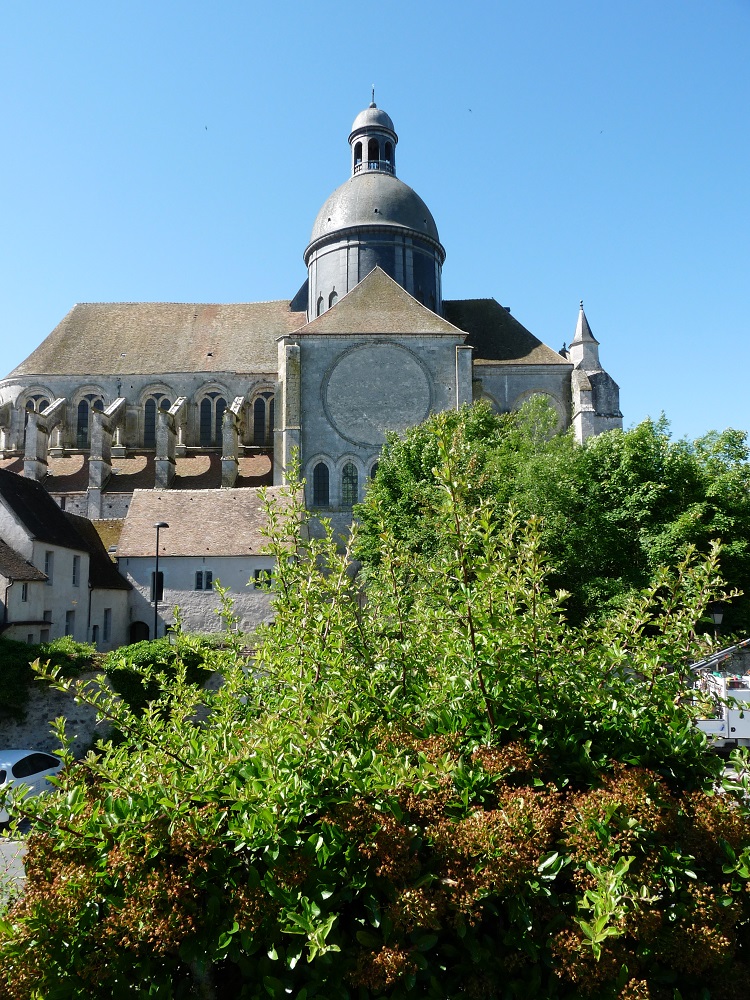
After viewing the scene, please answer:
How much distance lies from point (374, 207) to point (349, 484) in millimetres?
16387

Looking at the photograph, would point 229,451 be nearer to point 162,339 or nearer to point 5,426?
point 162,339

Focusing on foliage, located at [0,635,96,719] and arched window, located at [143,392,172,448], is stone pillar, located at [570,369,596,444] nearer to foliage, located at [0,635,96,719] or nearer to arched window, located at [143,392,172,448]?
arched window, located at [143,392,172,448]

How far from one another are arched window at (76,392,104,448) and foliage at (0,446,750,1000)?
39.0 metres

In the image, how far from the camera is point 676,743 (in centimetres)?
437

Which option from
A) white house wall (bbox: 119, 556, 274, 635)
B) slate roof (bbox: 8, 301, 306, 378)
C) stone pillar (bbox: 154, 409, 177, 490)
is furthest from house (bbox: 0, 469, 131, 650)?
slate roof (bbox: 8, 301, 306, 378)

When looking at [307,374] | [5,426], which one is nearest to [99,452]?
[5,426]

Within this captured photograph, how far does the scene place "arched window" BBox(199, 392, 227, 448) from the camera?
40750mm


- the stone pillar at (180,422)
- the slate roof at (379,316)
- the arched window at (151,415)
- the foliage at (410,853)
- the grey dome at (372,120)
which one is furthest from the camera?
the grey dome at (372,120)

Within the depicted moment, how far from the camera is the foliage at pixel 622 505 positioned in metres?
21.7

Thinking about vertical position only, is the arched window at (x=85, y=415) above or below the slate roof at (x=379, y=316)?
below

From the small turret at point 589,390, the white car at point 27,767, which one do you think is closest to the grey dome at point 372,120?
the small turret at point 589,390

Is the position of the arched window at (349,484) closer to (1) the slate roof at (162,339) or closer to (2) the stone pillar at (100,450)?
(1) the slate roof at (162,339)

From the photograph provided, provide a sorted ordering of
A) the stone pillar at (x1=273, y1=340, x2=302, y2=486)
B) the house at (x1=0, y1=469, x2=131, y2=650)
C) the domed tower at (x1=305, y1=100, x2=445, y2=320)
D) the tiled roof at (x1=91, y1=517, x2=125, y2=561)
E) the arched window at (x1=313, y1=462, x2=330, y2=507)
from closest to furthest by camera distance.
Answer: the house at (x1=0, y1=469, x2=131, y2=650) < the tiled roof at (x1=91, y1=517, x2=125, y2=561) < the stone pillar at (x1=273, y1=340, x2=302, y2=486) < the arched window at (x1=313, y1=462, x2=330, y2=507) < the domed tower at (x1=305, y1=100, x2=445, y2=320)

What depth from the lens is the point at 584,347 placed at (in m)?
38.8
